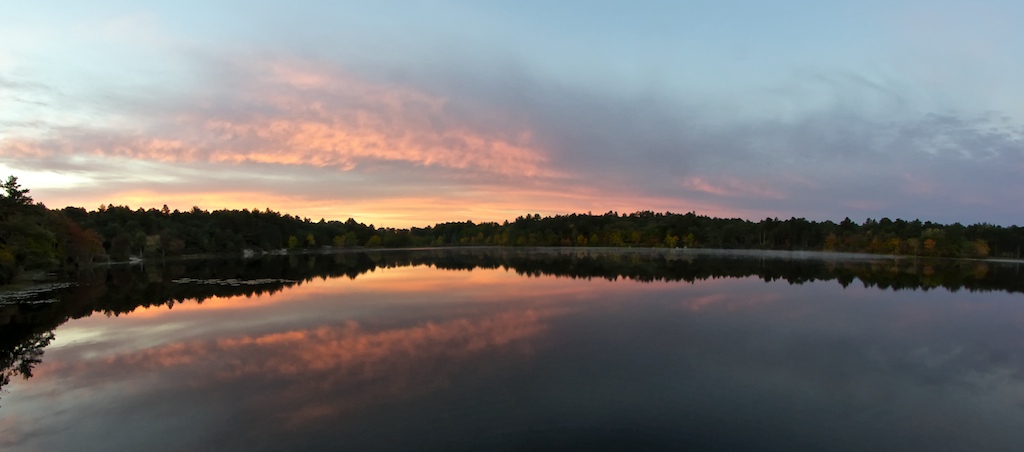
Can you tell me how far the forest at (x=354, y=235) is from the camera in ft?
121

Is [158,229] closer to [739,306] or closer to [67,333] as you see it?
[67,333]

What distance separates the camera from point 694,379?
11195mm

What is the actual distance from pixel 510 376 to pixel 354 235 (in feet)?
469

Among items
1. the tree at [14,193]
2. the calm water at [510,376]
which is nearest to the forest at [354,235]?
the tree at [14,193]

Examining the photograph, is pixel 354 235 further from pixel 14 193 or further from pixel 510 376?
pixel 510 376

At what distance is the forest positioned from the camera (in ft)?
121

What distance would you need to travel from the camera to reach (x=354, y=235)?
481 ft

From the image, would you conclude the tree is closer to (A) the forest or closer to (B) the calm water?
(A) the forest

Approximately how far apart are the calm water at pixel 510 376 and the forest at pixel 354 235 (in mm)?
20211

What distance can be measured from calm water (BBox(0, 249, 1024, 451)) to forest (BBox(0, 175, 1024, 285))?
20.2 m

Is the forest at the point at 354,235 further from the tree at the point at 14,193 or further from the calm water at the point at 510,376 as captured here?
the calm water at the point at 510,376

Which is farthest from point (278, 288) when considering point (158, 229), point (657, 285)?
point (158, 229)

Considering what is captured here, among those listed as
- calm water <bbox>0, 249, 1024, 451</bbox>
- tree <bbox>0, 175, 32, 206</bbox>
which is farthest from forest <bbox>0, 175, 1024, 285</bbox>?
calm water <bbox>0, 249, 1024, 451</bbox>

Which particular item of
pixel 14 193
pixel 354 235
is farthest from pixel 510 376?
pixel 354 235
